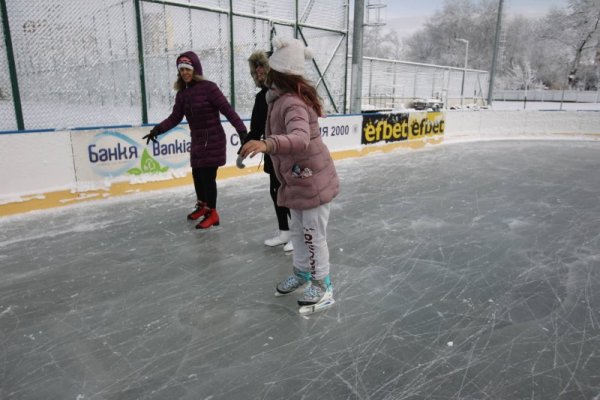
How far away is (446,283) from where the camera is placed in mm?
2893

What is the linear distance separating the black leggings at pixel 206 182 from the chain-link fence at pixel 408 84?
13.2m

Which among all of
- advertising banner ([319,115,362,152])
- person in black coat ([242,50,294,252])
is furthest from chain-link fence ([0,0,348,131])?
person in black coat ([242,50,294,252])

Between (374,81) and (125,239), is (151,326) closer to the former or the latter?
(125,239)

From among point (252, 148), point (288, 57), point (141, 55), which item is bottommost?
point (252, 148)

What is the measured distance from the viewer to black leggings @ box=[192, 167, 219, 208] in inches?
155

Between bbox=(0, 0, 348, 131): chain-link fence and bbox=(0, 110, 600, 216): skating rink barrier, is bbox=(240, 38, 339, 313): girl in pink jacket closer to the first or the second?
bbox=(0, 110, 600, 216): skating rink barrier

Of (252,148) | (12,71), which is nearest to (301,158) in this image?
(252,148)

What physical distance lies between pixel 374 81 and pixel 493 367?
16.6 m

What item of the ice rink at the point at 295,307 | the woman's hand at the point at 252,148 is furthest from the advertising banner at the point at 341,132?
the woman's hand at the point at 252,148

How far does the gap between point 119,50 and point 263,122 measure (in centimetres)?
377

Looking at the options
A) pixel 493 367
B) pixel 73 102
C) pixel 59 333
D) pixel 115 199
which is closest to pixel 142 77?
pixel 73 102

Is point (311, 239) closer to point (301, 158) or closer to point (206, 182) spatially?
point (301, 158)

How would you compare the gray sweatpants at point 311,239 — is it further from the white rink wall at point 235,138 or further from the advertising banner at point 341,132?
the advertising banner at point 341,132

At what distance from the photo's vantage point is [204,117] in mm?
3783
